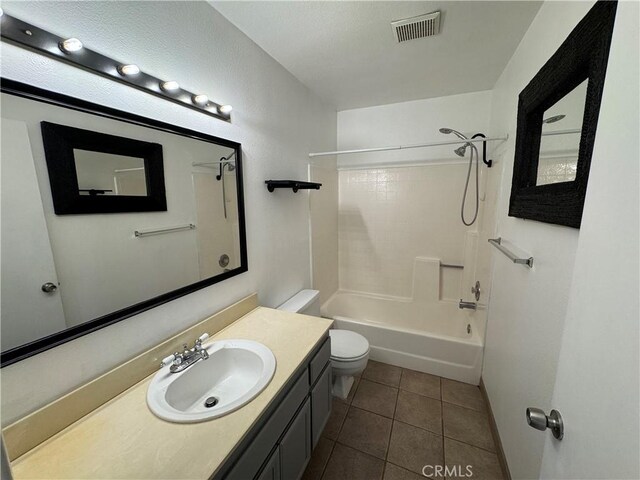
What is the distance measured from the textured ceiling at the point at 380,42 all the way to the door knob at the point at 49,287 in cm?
144

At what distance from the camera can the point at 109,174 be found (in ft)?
3.04

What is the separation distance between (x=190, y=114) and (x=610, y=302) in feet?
5.07

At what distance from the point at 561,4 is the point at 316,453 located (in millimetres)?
2601

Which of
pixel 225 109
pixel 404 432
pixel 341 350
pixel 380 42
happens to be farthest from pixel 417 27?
pixel 404 432

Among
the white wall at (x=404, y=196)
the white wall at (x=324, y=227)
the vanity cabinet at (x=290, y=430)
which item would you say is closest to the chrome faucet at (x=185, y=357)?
the vanity cabinet at (x=290, y=430)

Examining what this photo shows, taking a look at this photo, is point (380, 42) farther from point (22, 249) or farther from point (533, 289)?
point (22, 249)

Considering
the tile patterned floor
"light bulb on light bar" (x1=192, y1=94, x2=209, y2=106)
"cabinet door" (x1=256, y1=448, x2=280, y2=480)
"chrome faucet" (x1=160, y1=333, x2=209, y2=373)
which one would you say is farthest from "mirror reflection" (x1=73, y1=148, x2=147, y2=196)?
the tile patterned floor

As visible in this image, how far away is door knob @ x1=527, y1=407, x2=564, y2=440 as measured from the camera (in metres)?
0.57

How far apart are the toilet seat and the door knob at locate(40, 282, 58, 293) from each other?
1516 millimetres

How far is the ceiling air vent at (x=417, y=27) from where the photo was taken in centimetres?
137

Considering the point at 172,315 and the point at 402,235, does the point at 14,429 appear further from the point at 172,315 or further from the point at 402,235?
the point at 402,235

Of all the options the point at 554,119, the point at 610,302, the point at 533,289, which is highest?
the point at 554,119

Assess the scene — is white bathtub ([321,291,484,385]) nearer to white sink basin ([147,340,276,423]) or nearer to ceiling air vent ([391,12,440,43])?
white sink basin ([147,340,276,423])

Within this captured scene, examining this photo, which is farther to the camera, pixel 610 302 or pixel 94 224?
pixel 94 224
